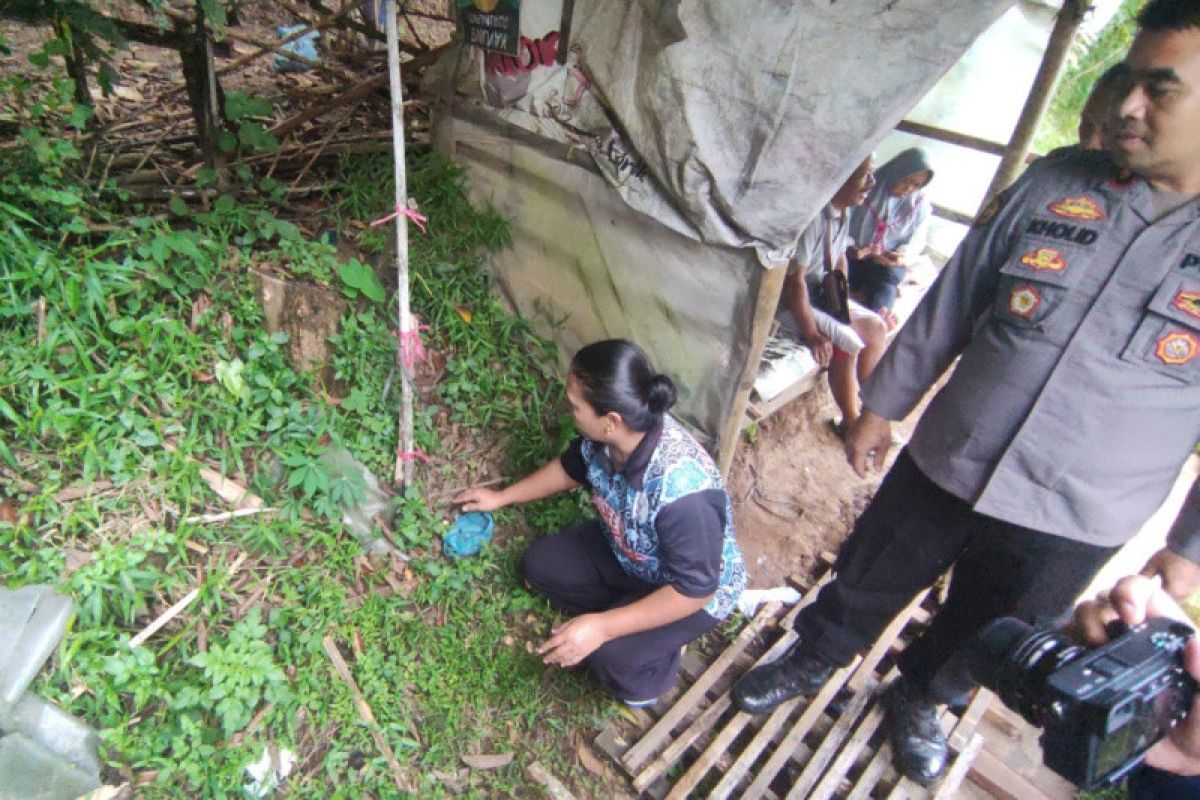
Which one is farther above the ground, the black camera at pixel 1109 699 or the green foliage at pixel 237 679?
the black camera at pixel 1109 699

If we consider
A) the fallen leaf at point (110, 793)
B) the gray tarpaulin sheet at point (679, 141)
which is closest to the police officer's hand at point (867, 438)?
the gray tarpaulin sheet at point (679, 141)

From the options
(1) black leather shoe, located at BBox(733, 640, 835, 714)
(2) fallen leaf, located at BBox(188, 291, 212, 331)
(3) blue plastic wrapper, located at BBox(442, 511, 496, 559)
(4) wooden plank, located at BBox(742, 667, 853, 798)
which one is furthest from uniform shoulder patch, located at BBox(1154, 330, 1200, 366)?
(2) fallen leaf, located at BBox(188, 291, 212, 331)

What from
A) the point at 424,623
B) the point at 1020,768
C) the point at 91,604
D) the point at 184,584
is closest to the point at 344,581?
the point at 424,623

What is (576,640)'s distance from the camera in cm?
220

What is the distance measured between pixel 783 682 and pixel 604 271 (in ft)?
6.25

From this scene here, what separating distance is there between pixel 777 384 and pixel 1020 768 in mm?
2046

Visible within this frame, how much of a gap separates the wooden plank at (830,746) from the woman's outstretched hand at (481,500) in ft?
5.10

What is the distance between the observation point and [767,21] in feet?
6.80

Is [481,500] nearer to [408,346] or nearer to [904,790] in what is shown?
[408,346]

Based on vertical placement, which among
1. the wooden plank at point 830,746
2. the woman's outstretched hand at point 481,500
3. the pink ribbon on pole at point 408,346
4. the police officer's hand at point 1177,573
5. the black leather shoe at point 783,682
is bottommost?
the wooden plank at point 830,746

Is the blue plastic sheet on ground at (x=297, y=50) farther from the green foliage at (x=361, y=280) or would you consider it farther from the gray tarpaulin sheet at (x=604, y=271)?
the green foliage at (x=361, y=280)

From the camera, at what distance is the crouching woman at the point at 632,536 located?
2133 millimetres

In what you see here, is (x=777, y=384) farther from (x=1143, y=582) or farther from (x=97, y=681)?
(x=97, y=681)

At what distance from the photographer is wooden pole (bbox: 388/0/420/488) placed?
84.0 inches
